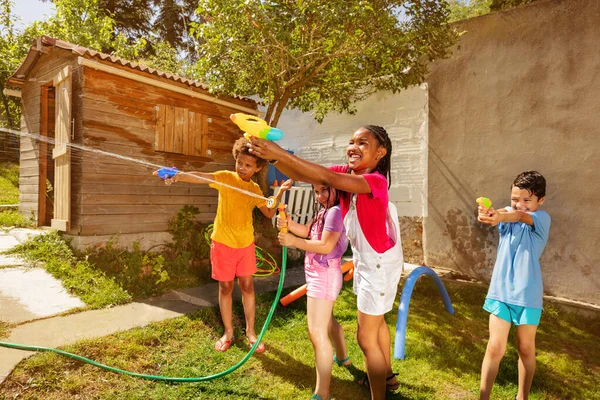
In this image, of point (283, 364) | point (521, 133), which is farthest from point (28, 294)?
point (521, 133)

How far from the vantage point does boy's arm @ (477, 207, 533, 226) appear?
97.6 inches

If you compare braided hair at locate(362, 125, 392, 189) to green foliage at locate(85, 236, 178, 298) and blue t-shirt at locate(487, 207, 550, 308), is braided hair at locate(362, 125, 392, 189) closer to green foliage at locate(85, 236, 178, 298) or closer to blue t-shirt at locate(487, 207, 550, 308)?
blue t-shirt at locate(487, 207, 550, 308)

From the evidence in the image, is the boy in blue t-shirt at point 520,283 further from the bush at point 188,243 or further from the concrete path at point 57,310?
the bush at point 188,243

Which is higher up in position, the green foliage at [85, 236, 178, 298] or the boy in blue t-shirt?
the boy in blue t-shirt

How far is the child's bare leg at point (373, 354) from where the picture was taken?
2449 millimetres

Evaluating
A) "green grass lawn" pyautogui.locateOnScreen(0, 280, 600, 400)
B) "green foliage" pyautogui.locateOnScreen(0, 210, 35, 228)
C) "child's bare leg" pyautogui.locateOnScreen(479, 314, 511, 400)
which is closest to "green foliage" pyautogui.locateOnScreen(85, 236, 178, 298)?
"green grass lawn" pyautogui.locateOnScreen(0, 280, 600, 400)

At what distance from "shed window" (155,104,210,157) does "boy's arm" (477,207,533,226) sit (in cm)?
566

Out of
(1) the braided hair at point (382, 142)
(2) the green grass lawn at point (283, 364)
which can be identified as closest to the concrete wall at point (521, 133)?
(2) the green grass lawn at point (283, 364)

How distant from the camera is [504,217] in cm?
255

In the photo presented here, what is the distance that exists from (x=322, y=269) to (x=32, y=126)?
755 centimetres

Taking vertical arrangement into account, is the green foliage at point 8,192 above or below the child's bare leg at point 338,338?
above

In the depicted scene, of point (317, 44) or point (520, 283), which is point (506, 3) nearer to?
point (317, 44)

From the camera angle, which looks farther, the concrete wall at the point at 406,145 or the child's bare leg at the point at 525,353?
the concrete wall at the point at 406,145

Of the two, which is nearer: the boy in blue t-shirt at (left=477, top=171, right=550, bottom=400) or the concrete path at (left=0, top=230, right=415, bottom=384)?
the boy in blue t-shirt at (left=477, top=171, right=550, bottom=400)
